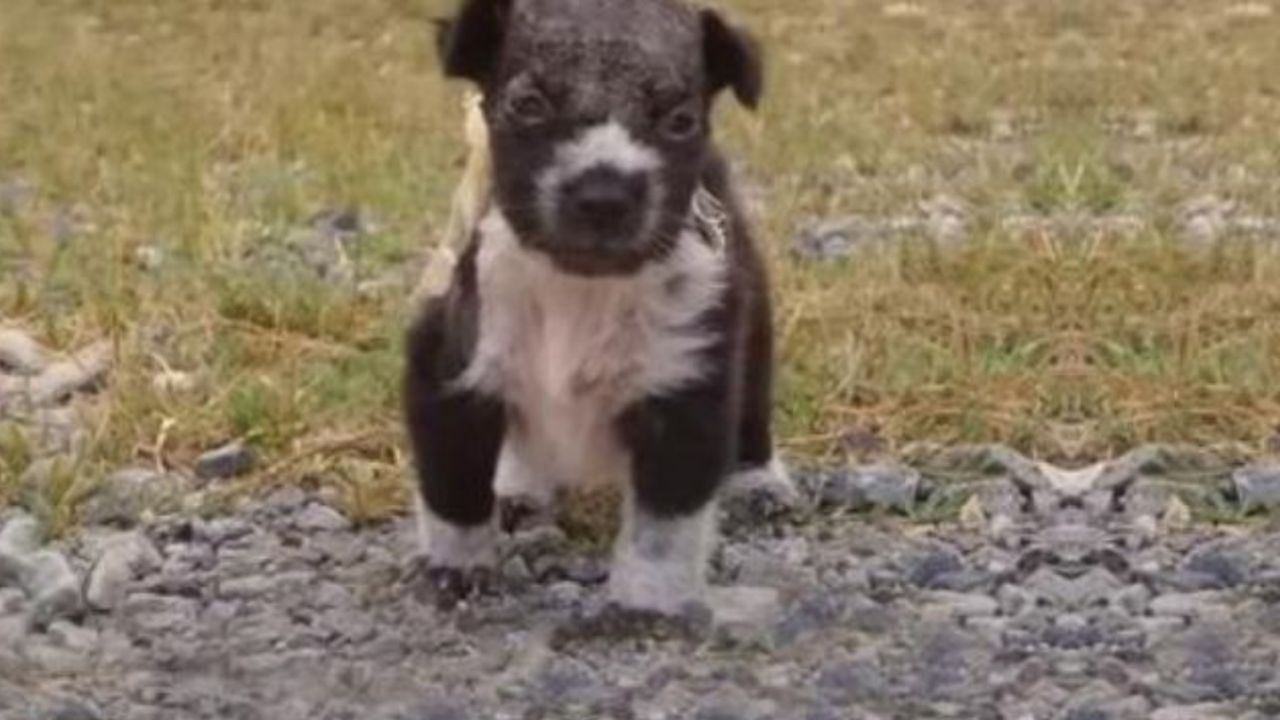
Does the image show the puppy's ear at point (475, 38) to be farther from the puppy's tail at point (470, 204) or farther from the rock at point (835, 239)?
the rock at point (835, 239)

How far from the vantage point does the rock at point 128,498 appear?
17.9 ft

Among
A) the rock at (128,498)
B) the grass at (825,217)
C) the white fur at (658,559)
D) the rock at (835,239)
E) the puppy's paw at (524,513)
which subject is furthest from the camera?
the rock at (835,239)

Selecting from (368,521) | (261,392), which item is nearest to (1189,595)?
(368,521)

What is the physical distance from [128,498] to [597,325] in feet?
3.94

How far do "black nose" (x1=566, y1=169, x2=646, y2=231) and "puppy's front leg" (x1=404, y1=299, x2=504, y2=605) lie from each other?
46 cm

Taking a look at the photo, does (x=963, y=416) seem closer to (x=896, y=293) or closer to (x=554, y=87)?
(x=896, y=293)

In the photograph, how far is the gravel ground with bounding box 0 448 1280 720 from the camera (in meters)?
4.54

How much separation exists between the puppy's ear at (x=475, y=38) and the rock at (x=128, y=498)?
1197 millimetres

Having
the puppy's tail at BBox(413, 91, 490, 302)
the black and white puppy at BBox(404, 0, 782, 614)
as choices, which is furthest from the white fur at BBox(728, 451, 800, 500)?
the puppy's tail at BBox(413, 91, 490, 302)

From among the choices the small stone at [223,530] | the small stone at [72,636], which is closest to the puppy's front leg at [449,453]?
the small stone at [223,530]

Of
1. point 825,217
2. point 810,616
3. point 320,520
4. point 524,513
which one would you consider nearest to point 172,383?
point 320,520

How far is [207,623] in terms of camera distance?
4914 mm

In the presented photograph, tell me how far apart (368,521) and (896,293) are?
192 centimetres

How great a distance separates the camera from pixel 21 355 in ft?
21.7
